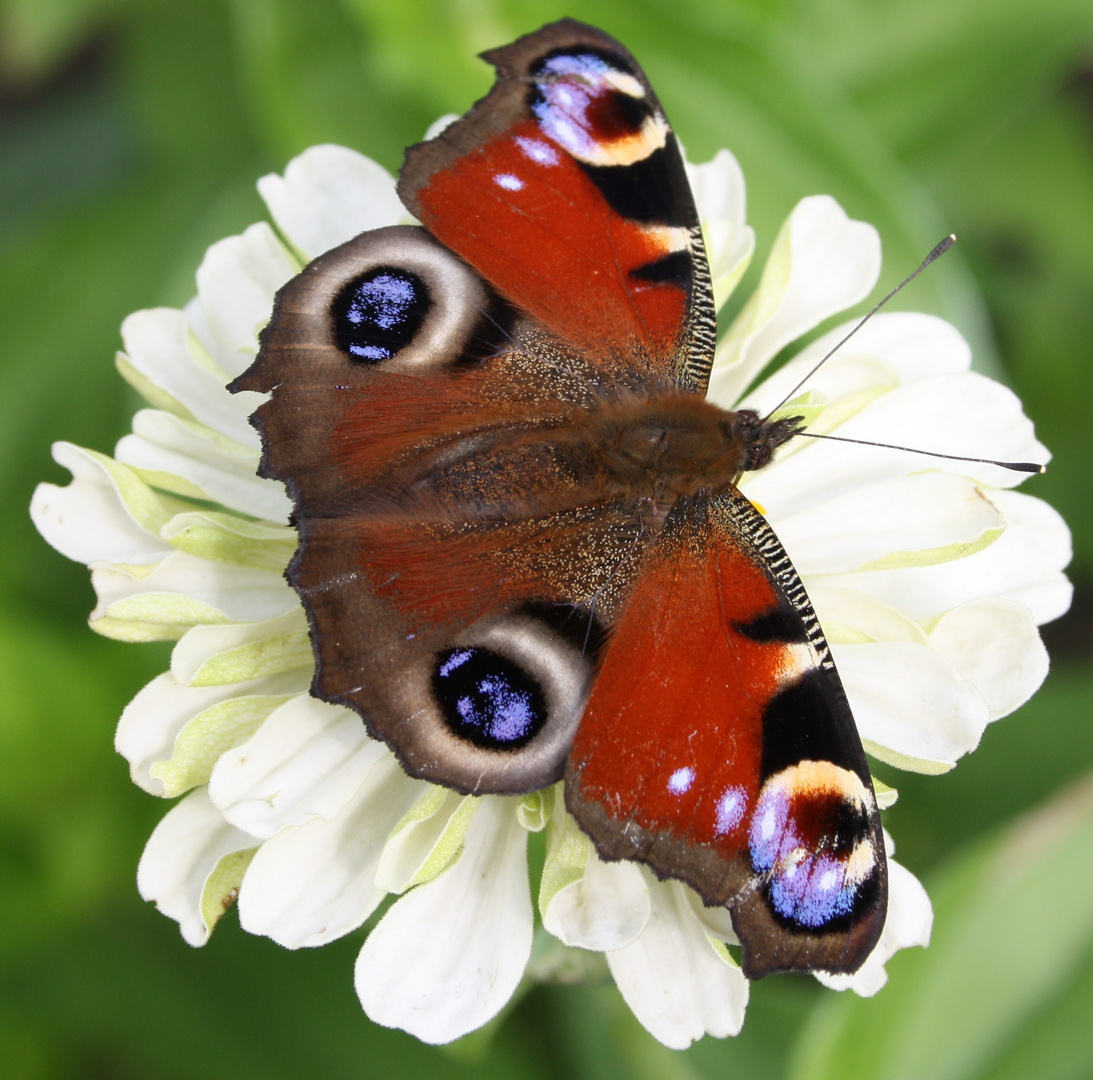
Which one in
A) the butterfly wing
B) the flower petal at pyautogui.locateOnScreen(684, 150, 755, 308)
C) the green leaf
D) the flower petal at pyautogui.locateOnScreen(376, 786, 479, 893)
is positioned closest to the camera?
the butterfly wing

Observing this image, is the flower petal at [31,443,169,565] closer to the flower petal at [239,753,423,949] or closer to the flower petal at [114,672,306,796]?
the flower petal at [114,672,306,796]

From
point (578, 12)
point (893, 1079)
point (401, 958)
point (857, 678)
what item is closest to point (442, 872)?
point (401, 958)

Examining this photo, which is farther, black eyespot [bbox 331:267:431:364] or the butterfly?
black eyespot [bbox 331:267:431:364]

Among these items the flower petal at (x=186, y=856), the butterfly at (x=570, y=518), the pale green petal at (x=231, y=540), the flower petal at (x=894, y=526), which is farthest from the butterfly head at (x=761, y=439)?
the flower petal at (x=186, y=856)

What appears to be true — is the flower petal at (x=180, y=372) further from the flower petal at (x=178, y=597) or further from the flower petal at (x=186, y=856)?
the flower petal at (x=186, y=856)

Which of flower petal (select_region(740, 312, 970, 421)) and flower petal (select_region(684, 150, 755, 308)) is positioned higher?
flower petal (select_region(684, 150, 755, 308))

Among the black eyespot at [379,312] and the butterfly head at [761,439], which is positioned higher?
the black eyespot at [379,312]

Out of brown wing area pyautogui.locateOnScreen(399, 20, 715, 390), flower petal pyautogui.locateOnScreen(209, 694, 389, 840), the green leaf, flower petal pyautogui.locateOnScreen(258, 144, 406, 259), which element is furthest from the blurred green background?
brown wing area pyautogui.locateOnScreen(399, 20, 715, 390)

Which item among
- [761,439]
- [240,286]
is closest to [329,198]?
[240,286]
